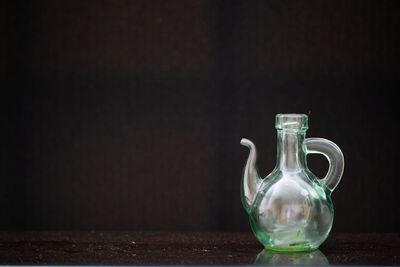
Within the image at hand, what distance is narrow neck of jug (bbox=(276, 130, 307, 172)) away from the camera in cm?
70

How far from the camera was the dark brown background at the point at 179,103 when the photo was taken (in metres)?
1.01

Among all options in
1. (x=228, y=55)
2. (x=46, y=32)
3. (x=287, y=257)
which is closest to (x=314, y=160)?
(x=228, y=55)

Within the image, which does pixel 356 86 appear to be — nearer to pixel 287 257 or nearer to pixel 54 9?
pixel 287 257

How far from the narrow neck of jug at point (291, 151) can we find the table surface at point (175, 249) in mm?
112

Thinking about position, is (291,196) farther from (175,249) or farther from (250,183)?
(175,249)

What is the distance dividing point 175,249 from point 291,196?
181mm

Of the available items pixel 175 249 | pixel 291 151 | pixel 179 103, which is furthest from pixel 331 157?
pixel 179 103

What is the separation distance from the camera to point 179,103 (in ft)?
3.36

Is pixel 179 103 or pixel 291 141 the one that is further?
pixel 179 103

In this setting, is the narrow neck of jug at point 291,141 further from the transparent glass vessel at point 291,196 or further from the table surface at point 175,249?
the table surface at point 175,249

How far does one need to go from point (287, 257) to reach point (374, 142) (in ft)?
1.41

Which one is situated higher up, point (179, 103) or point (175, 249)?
point (179, 103)

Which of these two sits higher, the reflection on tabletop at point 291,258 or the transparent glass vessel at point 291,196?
the transparent glass vessel at point 291,196

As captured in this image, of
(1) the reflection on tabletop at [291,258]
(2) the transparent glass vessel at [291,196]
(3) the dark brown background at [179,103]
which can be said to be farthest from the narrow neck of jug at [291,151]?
(3) the dark brown background at [179,103]
